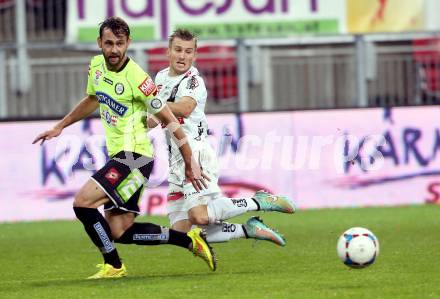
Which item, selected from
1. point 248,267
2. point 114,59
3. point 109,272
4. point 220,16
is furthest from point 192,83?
point 220,16

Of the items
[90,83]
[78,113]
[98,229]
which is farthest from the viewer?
[78,113]

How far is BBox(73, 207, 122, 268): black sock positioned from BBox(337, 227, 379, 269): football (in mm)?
1787

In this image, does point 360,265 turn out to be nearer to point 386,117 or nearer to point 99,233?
point 99,233

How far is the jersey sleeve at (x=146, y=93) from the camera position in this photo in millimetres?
9914

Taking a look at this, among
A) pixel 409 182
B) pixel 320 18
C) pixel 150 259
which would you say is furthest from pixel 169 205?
pixel 320 18

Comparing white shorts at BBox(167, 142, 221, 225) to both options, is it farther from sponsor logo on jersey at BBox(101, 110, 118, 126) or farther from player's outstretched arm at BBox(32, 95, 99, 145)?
sponsor logo on jersey at BBox(101, 110, 118, 126)

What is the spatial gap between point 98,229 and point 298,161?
789cm

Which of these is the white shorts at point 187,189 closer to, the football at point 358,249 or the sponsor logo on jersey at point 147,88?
the sponsor logo on jersey at point 147,88

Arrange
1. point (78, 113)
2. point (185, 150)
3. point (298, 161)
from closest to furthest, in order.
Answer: point (185, 150) → point (78, 113) → point (298, 161)

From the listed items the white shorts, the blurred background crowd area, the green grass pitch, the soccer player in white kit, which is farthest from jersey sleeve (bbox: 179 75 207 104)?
the blurred background crowd area

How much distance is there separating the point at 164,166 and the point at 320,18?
4.96m

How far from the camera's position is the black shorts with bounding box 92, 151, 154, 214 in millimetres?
9883

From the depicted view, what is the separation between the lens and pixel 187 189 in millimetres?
11273

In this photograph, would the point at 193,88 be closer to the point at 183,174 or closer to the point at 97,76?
the point at 183,174
